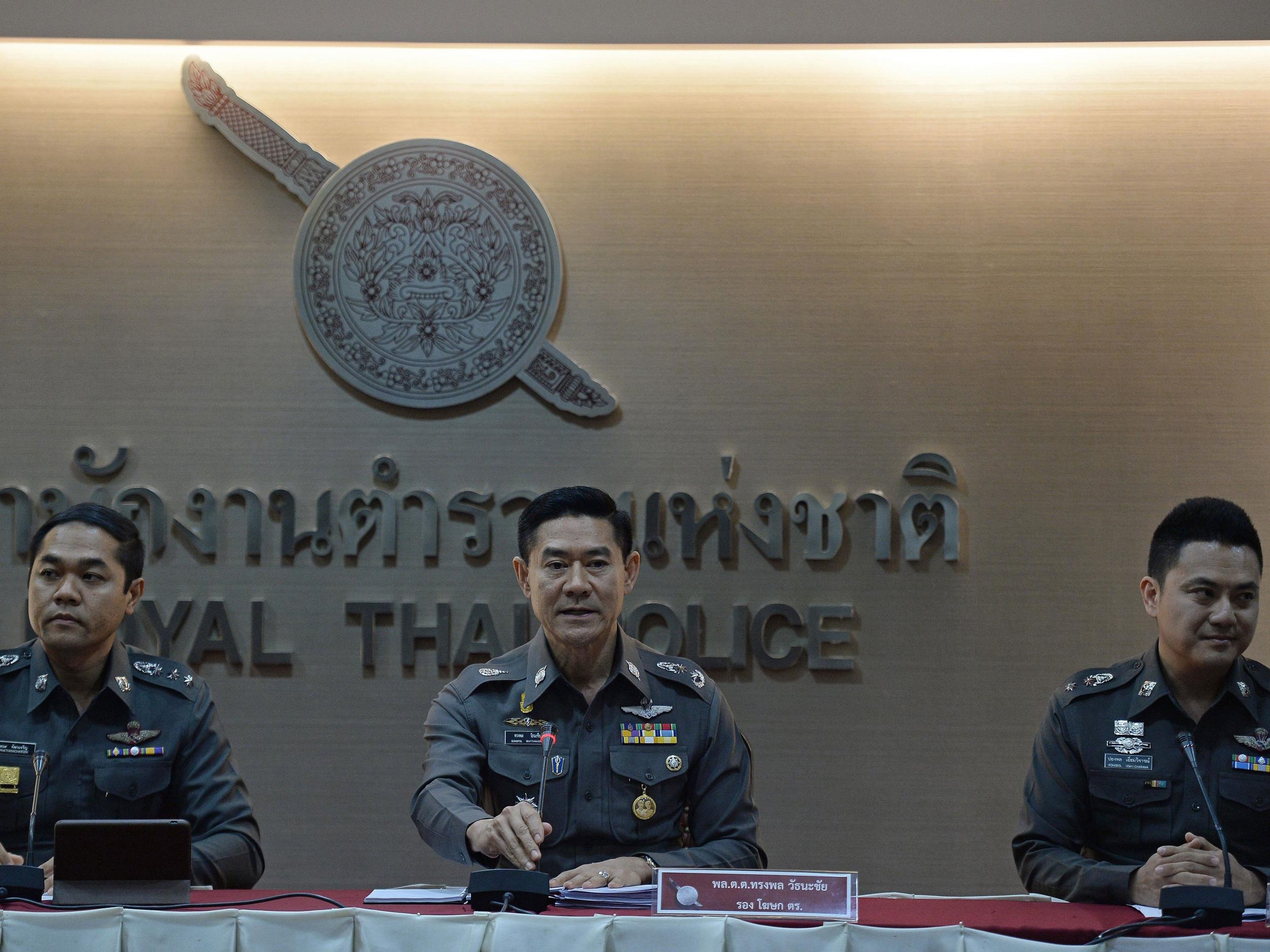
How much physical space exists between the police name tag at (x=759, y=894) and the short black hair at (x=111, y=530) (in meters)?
1.47

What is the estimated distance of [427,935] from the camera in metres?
1.65

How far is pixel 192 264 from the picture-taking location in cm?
348

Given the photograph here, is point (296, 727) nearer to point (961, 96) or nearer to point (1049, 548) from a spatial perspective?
point (1049, 548)

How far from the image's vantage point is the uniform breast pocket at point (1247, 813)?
2.32 metres

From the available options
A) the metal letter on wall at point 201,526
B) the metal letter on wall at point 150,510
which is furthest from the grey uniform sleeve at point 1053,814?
the metal letter on wall at point 150,510

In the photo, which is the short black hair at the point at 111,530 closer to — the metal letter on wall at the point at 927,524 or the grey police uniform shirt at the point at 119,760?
the grey police uniform shirt at the point at 119,760

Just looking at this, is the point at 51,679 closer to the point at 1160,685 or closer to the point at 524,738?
the point at 524,738

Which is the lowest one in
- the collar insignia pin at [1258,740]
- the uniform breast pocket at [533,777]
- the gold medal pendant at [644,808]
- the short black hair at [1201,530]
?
the gold medal pendant at [644,808]

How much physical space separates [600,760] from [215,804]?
2.77 ft

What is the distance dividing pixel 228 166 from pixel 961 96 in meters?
2.23


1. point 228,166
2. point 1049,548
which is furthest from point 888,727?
point 228,166

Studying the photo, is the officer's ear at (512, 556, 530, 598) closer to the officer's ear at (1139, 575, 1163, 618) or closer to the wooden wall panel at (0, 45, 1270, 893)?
the wooden wall panel at (0, 45, 1270, 893)

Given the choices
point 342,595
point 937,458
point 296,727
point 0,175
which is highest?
point 0,175

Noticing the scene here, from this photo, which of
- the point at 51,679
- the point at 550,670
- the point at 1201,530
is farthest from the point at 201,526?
the point at 1201,530
